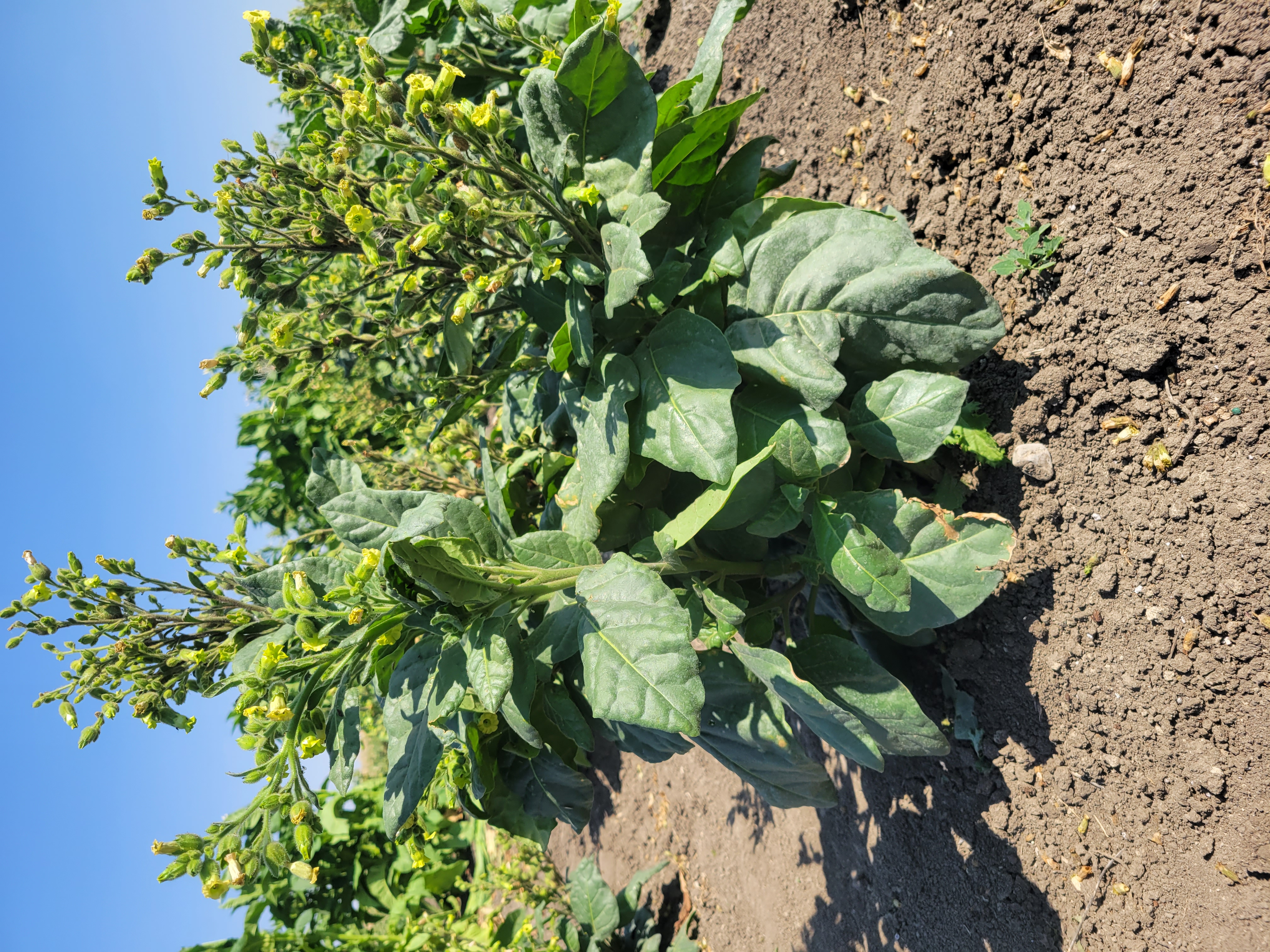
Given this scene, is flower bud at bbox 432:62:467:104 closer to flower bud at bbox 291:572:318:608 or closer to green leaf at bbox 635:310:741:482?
green leaf at bbox 635:310:741:482

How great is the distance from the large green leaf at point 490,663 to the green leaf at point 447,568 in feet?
0.25

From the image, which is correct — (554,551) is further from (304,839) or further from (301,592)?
(304,839)

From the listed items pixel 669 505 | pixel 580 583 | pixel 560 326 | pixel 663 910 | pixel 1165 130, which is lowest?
pixel 663 910

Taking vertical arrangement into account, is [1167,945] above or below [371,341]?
below

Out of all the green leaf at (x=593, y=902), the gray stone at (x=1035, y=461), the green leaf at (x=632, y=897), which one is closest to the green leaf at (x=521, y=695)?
the gray stone at (x=1035, y=461)

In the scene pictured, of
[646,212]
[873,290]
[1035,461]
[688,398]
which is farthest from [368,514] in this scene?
[1035,461]

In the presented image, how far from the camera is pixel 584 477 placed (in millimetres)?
1866

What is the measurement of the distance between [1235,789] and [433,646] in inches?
72.2

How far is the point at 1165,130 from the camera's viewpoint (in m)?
1.62

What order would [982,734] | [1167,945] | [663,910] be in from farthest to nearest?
[663,910]
[982,734]
[1167,945]

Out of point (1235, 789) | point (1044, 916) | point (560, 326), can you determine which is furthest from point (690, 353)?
point (1044, 916)

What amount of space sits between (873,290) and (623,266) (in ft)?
2.07

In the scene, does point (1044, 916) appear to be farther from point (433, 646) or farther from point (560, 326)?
point (560, 326)

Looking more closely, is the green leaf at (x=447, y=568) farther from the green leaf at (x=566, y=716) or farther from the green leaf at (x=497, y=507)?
the green leaf at (x=566, y=716)
